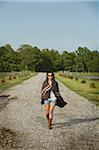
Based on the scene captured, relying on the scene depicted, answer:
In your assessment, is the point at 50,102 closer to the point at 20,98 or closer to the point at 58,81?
the point at 58,81

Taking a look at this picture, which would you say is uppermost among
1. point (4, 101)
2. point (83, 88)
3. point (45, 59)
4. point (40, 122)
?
point (45, 59)

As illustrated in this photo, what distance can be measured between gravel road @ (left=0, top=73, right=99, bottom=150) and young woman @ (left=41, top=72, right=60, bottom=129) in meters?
0.13

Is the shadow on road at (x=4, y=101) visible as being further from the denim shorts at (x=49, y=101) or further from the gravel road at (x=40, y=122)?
the denim shorts at (x=49, y=101)

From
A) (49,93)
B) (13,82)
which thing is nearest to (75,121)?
(49,93)

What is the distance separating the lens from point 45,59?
6.12 metres

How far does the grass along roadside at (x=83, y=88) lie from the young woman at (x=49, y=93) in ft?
0.51

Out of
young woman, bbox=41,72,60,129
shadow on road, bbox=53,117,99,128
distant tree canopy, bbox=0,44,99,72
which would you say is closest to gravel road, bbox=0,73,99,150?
shadow on road, bbox=53,117,99,128

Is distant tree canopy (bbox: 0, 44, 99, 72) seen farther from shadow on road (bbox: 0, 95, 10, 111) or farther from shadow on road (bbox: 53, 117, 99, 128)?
shadow on road (bbox: 53, 117, 99, 128)

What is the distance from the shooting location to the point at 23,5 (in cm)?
545

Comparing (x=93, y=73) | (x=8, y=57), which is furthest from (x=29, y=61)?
(x=93, y=73)

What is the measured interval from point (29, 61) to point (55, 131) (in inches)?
57.1

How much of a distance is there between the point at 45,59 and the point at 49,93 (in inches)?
27.0

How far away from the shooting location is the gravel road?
4926 mm

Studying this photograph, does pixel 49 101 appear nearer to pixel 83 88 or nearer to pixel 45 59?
pixel 45 59
